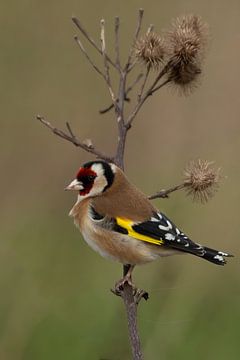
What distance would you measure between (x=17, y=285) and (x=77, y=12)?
253cm

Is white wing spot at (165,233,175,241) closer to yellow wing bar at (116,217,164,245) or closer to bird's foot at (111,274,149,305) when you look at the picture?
yellow wing bar at (116,217,164,245)

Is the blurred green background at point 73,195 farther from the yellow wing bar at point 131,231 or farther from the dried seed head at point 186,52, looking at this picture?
the dried seed head at point 186,52

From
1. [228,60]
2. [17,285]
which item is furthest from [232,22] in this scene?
[17,285]

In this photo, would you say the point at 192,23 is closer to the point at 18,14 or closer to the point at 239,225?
the point at 239,225

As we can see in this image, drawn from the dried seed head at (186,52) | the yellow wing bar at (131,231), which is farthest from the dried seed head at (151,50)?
the yellow wing bar at (131,231)

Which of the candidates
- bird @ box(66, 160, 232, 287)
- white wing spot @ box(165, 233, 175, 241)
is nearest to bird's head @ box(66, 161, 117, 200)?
bird @ box(66, 160, 232, 287)

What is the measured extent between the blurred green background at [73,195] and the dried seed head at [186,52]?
782 millimetres

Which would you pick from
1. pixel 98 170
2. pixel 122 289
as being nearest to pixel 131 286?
pixel 122 289

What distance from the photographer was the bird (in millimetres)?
3084

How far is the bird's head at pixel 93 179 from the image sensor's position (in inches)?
126

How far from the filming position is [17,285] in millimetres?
3811

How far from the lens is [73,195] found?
15.4 feet

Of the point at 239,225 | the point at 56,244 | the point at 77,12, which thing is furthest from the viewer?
the point at 77,12

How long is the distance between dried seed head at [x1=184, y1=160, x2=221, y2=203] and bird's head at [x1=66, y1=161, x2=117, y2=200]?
281 mm
